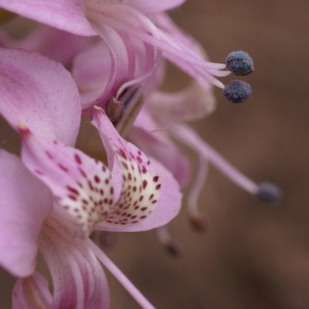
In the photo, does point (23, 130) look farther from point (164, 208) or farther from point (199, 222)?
point (199, 222)

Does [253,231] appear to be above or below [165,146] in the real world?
below

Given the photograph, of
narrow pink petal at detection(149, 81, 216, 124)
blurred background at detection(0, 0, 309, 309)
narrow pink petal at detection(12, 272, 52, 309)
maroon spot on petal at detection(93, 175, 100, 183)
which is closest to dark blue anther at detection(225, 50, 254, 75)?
maroon spot on petal at detection(93, 175, 100, 183)

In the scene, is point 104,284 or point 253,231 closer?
point 104,284

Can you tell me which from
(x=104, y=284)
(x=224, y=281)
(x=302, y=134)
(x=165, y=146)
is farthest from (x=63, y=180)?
(x=302, y=134)

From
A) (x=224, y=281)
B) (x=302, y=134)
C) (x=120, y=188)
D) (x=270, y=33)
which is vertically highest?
(x=120, y=188)

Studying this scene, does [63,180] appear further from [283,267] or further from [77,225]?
[283,267]

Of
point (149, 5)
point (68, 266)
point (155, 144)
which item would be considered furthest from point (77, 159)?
point (155, 144)

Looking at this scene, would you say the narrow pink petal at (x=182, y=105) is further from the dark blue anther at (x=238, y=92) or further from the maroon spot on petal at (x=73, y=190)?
the maroon spot on petal at (x=73, y=190)
